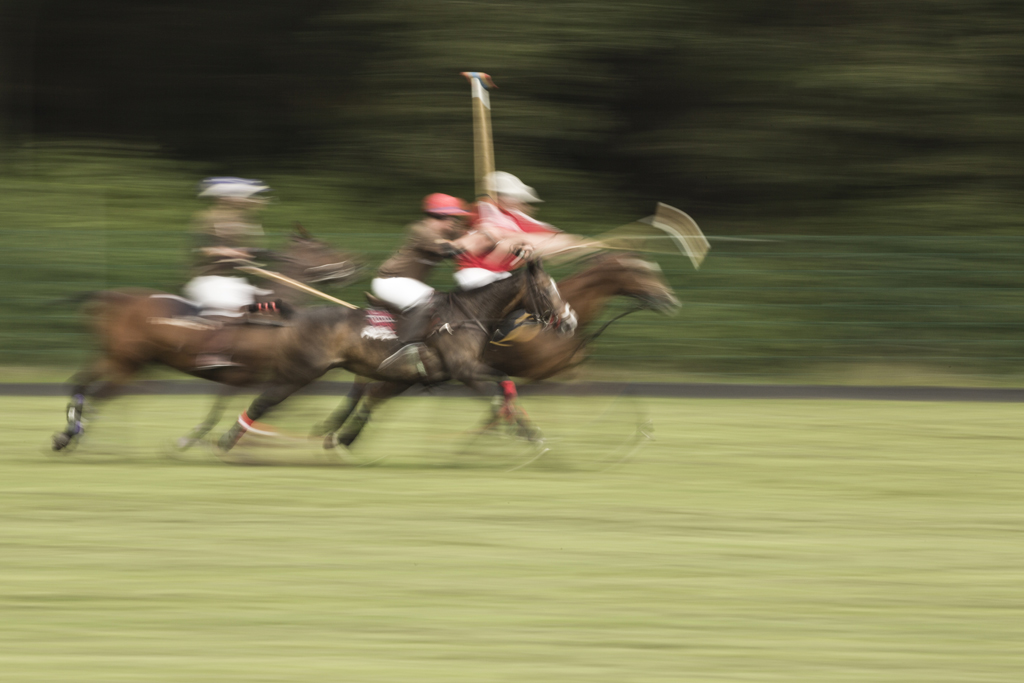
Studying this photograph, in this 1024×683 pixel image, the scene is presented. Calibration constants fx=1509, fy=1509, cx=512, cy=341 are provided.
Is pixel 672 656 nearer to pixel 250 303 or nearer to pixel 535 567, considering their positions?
pixel 535 567

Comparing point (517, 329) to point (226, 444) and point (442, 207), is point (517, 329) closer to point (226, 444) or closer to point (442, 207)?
point (442, 207)

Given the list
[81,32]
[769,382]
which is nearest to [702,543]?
[769,382]

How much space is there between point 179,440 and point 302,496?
2.65 metres

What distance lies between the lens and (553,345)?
11.6 metres

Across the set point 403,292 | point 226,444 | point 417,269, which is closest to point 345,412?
point 226,444

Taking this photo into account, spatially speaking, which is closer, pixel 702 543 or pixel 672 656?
pixel 672 656

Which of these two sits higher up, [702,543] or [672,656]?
[702,543]

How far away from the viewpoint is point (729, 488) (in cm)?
959

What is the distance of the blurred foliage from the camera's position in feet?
62.5

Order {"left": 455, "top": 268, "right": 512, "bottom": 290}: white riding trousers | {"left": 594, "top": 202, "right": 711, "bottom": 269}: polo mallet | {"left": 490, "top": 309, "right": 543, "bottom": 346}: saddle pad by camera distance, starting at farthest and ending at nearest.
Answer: {"left": 594, "top": 202, "right": 711, "bottom": 269}: polo mallet < {"left": 455, "top": 268, "right": 512, "bottom": 290}: white riding trousers < {"left": 490, "top": 309, "right": 543, "bottom": 346}: saddle pad

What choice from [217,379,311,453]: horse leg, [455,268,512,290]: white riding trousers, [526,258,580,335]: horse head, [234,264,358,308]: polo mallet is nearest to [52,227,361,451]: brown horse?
[234,264,358,308]: polo mallet

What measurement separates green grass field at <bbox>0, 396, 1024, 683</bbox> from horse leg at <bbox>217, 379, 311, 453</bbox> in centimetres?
24

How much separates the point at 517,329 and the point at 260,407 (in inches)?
80.4

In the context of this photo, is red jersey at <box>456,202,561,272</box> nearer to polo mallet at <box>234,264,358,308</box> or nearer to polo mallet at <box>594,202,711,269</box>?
polo mallet at <box>594,202,711,269</box>
